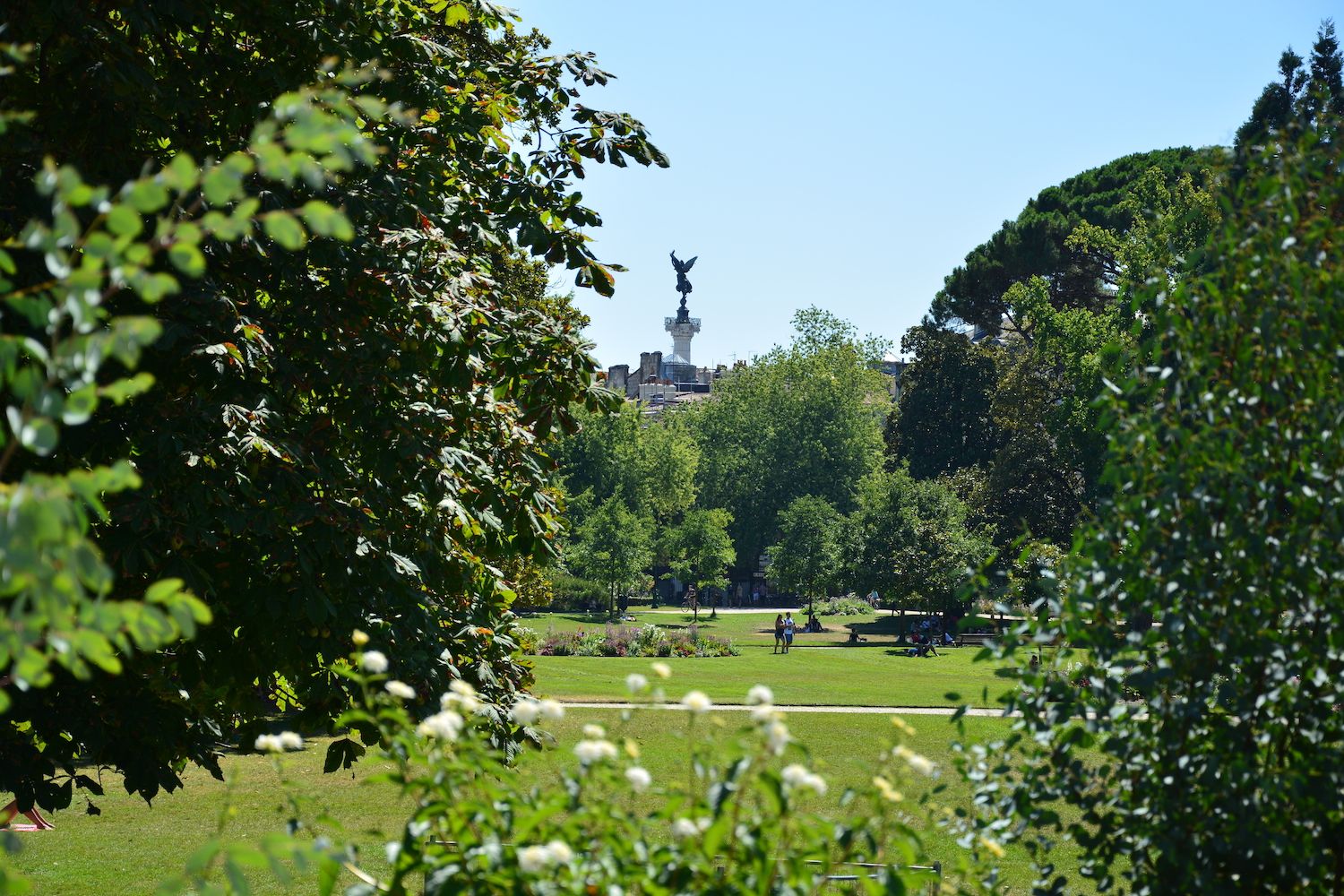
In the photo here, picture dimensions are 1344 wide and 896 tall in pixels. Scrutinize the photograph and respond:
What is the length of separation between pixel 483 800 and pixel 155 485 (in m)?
3.73

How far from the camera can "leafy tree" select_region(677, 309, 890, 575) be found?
68.1 m

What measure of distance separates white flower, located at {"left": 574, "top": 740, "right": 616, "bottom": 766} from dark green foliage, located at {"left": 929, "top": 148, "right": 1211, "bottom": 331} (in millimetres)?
46102

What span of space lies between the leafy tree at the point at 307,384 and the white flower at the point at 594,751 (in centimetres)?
329

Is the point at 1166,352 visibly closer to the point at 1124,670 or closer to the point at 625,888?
the point at 1124,670

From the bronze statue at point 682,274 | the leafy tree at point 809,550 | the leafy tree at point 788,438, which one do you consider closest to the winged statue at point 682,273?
the bronze statue at point 682,274

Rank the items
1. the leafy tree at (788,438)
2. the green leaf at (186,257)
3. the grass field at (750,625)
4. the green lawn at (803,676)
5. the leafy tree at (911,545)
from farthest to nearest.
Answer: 1. the leafy tree at (788,438)
2. the grass field at (750,625)
3. the leafy tree at (911,545)
4. the green lawn at (803,676)
5. the green leaf at (186,257)

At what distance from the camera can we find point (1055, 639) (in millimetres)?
3744

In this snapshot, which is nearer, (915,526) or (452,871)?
(452,871)

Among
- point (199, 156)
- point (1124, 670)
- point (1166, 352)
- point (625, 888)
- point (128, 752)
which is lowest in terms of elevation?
point (128, 752)

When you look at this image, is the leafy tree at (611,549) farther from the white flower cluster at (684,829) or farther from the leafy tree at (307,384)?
the white flower cluster at (684,829)

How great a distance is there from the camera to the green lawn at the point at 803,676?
2381 centimetres

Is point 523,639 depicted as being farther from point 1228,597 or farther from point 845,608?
point 845,608

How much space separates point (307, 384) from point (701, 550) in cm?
4884

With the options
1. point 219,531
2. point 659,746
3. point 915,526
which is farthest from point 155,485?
point 915,526
